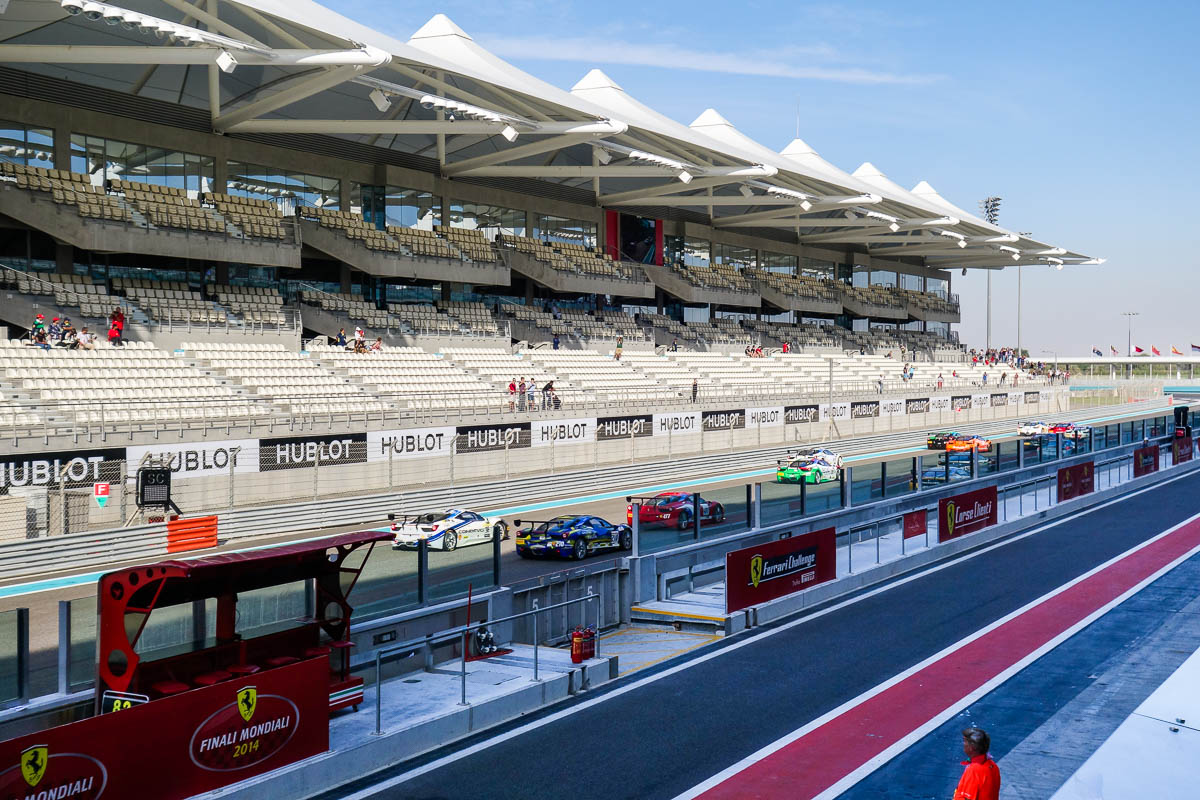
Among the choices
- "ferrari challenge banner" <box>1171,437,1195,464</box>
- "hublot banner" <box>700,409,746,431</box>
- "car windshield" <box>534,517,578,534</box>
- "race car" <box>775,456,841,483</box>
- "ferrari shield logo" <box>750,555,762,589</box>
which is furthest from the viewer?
"hublot banner" <box>700,409,746,431</box>

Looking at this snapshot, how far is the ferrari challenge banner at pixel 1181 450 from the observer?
46.1m

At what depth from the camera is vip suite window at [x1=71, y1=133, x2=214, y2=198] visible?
135 feet

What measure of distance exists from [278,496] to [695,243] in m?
49.3

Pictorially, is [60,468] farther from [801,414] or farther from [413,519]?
[801,414]

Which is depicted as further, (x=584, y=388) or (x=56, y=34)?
(x=584, y=388)

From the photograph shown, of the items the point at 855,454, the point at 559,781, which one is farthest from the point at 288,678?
the point at 855,454

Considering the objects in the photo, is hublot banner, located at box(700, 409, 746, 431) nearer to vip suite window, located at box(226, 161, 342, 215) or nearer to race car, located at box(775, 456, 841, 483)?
race car, located at box(775, 456, 841, 483)

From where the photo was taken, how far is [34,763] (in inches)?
341

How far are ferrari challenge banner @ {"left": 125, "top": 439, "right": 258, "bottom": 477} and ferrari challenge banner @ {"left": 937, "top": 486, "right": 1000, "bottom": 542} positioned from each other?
1825 cm

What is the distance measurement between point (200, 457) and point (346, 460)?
453 cm

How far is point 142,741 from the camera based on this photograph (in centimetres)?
962

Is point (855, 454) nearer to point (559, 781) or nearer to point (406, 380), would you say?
point (406, 380)

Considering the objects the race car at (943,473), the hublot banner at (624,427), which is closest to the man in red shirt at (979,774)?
the race car at (943,473)

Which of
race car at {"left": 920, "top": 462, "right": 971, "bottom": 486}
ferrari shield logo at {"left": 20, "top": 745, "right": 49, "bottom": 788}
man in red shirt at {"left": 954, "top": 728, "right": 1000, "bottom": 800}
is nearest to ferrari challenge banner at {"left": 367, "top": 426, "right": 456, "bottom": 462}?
race car at {"left": 920, "top": 462, "right": 971, "bottom": 486}
